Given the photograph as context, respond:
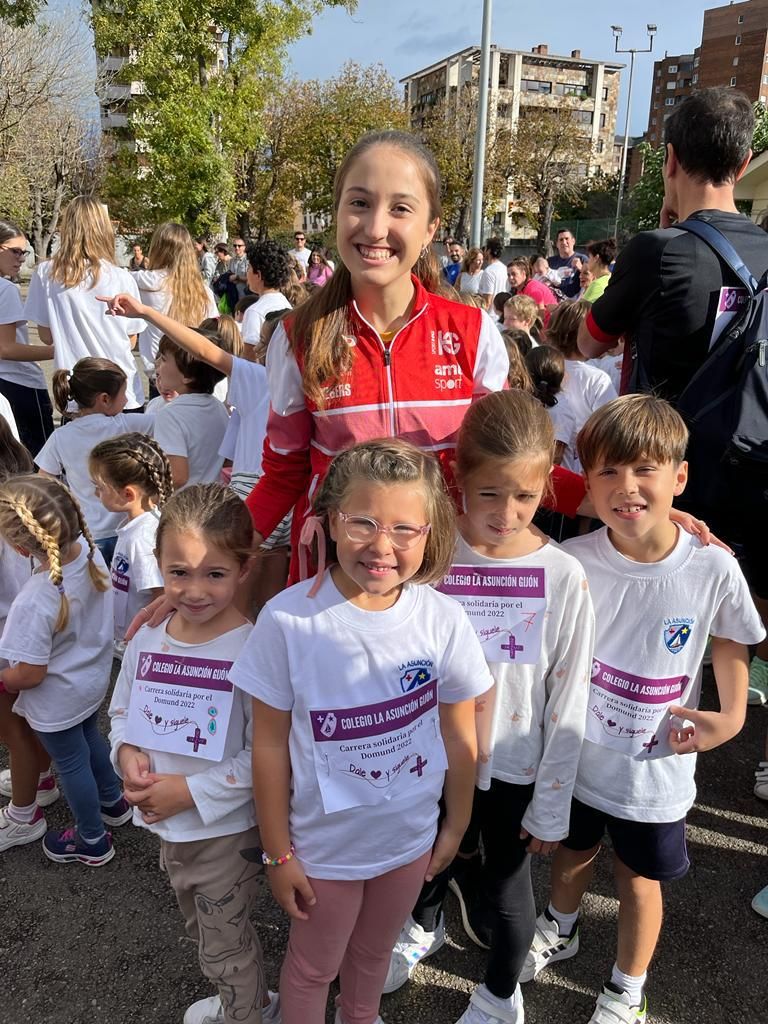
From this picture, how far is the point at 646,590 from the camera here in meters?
1.73

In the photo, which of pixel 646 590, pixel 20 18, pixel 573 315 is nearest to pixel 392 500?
pixel 646 590

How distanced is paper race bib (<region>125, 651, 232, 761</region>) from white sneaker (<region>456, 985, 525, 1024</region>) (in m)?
0.97

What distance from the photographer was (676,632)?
1726mm

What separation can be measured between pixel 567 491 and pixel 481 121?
12.5 metres

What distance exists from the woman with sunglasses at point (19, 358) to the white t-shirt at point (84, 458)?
836mm

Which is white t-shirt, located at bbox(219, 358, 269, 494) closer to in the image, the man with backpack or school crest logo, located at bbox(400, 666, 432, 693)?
the man with backpack

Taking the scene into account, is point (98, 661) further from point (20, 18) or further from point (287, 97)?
point (287, 97)

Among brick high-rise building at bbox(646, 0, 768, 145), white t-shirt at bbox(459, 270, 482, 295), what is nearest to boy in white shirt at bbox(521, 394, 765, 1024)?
white t-shirt at bbox(459, 270, 482, 295)

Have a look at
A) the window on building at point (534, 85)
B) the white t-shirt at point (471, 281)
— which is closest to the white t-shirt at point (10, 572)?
the white t-shirt at point (471, 281)

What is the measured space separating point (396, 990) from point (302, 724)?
1046 millimetres

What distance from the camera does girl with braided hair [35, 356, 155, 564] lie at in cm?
338

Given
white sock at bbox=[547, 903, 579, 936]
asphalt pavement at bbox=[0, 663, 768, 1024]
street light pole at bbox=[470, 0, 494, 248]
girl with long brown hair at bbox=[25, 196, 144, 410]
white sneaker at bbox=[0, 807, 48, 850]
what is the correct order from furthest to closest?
1. street light pole at bbox=[470, 0, 494, 248]
2. girl with long brown hair at bbox=[25, 196, 144, 410]
3. white sneaker at bbox=[0, 807, 48, 850]
4. white sock at bbox=[547, 903, 579, 936]
5. asphalt pavement at bbox=[0, 663, 768, 1024]

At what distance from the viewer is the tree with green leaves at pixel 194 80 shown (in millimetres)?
15617

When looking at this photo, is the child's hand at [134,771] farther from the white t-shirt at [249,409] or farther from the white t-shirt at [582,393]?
the white t-shirt at [582,393]
